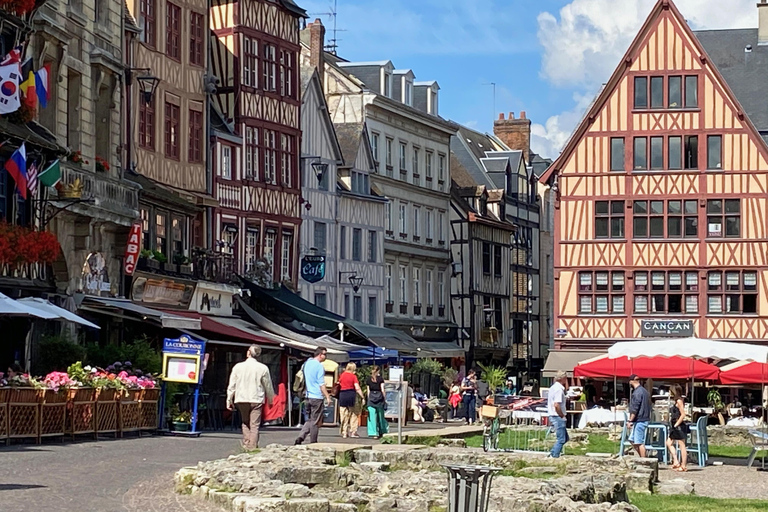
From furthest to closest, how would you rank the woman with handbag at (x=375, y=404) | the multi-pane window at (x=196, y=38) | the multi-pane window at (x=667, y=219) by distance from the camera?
the multi-pane window at (x=667, y=219) → the multi-pane window at (x=196, y=38) → the woman with handbag at (x=375, y=404)

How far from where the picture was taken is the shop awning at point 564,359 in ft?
171

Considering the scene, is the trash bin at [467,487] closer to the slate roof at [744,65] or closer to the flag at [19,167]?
the flag at [19,167]

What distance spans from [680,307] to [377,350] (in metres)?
16.8

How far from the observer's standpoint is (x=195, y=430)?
90.8 ft

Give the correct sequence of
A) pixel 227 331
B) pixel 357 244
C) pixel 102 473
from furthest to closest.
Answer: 1. pixel 357 244
2. pixel 227 331
3. pixel 102 473

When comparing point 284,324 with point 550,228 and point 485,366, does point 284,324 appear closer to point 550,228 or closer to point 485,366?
point 485,366

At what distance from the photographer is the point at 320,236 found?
174 feet

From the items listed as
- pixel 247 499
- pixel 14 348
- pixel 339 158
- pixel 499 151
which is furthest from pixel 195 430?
pixel 499 151

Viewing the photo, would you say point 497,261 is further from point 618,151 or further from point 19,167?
point 19,167

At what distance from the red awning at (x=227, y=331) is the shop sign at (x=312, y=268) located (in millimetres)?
12885

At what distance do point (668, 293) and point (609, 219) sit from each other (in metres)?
3.34

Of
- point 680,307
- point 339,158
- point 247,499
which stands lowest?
A: point 247,499

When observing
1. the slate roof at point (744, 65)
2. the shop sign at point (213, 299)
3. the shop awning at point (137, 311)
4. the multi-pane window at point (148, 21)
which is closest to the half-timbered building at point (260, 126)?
the shop sign at point (213, 299)

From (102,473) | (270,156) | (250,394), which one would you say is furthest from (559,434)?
(270,156)
